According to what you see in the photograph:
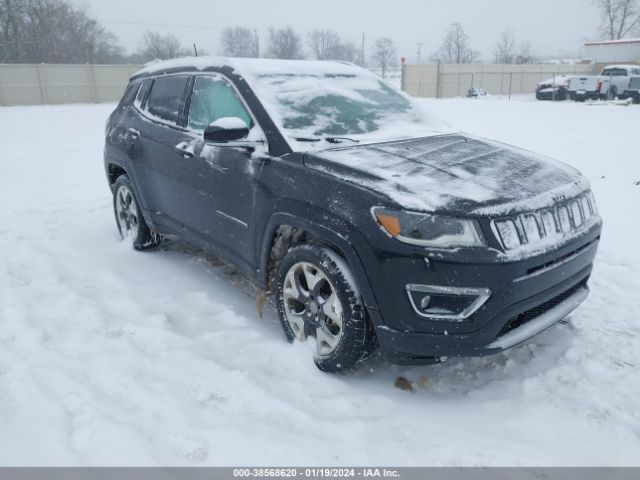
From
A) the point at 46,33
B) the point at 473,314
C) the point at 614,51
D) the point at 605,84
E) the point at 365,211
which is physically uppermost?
the point at 46,33

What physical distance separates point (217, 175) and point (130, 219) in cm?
201

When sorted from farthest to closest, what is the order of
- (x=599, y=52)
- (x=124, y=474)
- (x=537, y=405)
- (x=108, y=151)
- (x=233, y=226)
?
(x=599, y=52) → (x=108, y=151) → (x=233, y=226) → (x=537, y=405) → (x=124, y=474)

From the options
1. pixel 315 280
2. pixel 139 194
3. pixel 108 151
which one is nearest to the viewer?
pixel 315 280

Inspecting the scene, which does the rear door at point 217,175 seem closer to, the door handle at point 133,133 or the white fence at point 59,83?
the door handle at point 133,133

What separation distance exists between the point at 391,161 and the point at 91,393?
2127mm

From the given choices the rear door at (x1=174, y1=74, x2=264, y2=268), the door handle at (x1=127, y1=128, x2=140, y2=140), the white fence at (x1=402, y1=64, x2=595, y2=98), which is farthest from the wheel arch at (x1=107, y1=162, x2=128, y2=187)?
the white fence at (x1=402, y1=64, x2=595, y2=98)

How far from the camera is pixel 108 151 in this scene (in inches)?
199

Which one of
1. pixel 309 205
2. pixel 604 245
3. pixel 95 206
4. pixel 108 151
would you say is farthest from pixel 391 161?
pixel 95 206

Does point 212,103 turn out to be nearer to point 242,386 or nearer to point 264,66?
point 264,66

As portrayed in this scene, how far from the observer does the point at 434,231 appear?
236 centimetres

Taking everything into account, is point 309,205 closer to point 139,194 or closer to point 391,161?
point 391,161

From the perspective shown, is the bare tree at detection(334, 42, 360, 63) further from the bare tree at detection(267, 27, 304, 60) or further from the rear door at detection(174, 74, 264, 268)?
the rear door at detection(174, 74, 264, 268)

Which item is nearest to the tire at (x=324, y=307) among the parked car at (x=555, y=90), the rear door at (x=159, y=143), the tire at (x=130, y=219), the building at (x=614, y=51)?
the rear door at (x=159, y=143)

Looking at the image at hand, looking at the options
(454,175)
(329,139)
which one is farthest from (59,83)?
(454,175)
